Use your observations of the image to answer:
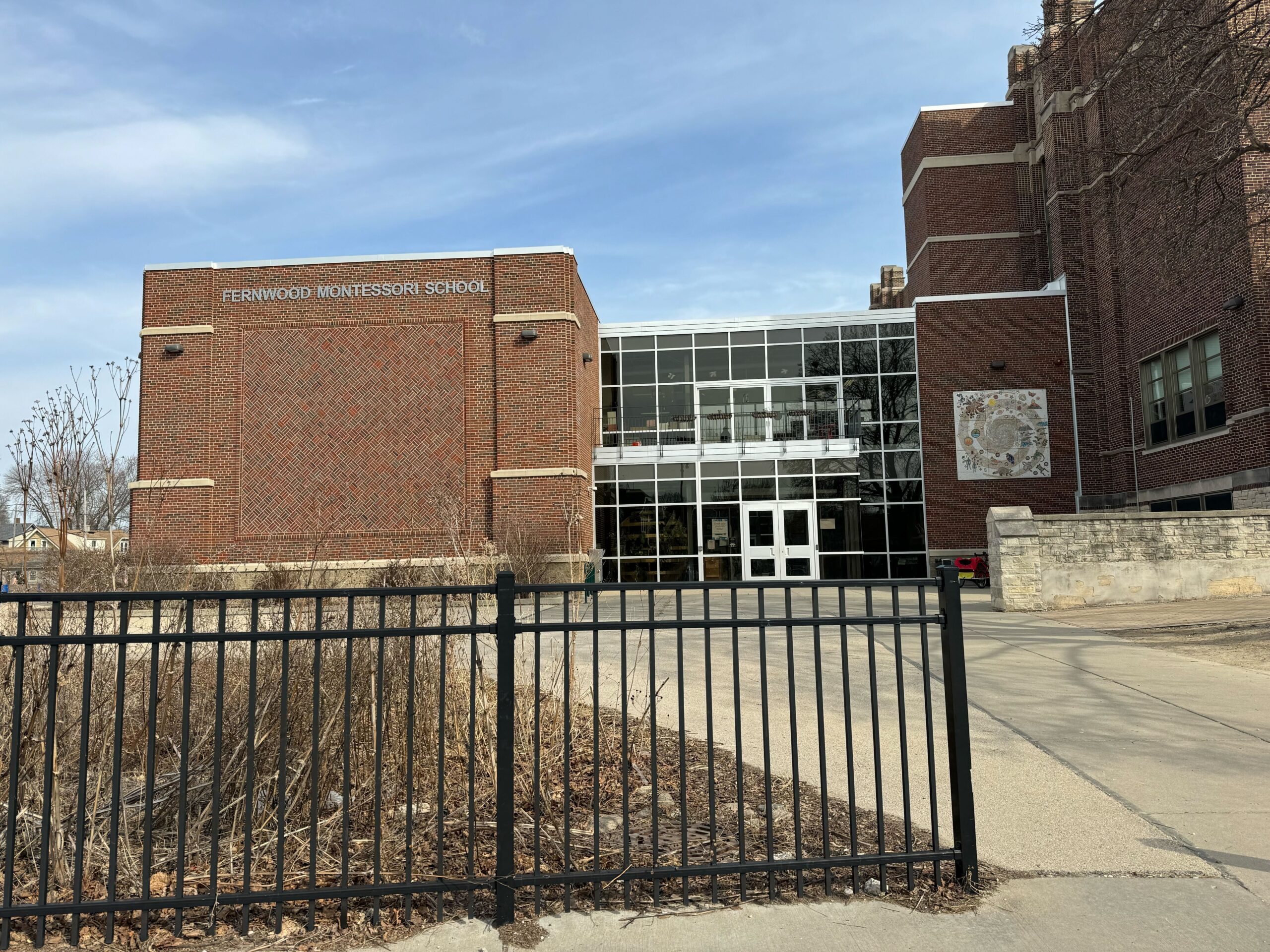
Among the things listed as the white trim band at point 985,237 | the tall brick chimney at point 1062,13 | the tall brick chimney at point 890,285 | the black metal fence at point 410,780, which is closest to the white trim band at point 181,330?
the black metal fence at point 410,780

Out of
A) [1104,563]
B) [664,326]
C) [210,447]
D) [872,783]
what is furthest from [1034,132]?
[872,783]

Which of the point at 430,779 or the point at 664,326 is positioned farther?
the point at 664,326

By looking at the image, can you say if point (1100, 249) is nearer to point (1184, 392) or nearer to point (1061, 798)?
point (1184, 392)

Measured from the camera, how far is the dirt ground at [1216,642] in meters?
9.91

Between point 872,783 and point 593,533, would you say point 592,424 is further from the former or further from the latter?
point 872,783

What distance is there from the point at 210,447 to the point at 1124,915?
24397 mm

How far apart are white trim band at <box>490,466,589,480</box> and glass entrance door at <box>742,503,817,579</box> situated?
608 cm

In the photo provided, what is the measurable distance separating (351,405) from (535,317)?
218 inches

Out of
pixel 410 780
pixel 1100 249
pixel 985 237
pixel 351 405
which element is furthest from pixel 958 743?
pixel 985 237

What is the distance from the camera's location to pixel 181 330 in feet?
79.3

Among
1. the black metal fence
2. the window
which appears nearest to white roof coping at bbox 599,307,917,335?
the window

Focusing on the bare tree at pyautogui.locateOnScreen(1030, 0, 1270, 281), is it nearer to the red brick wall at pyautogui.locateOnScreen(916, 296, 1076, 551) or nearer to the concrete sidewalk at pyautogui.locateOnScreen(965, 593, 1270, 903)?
the concrete sidewalk at pyautogui.locateOnScreen(965, 593, 1270, 903)

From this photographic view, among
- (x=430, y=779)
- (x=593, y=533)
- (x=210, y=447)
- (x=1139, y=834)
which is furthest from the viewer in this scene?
(x=593, y=533)

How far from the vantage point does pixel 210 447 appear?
23734 mm
